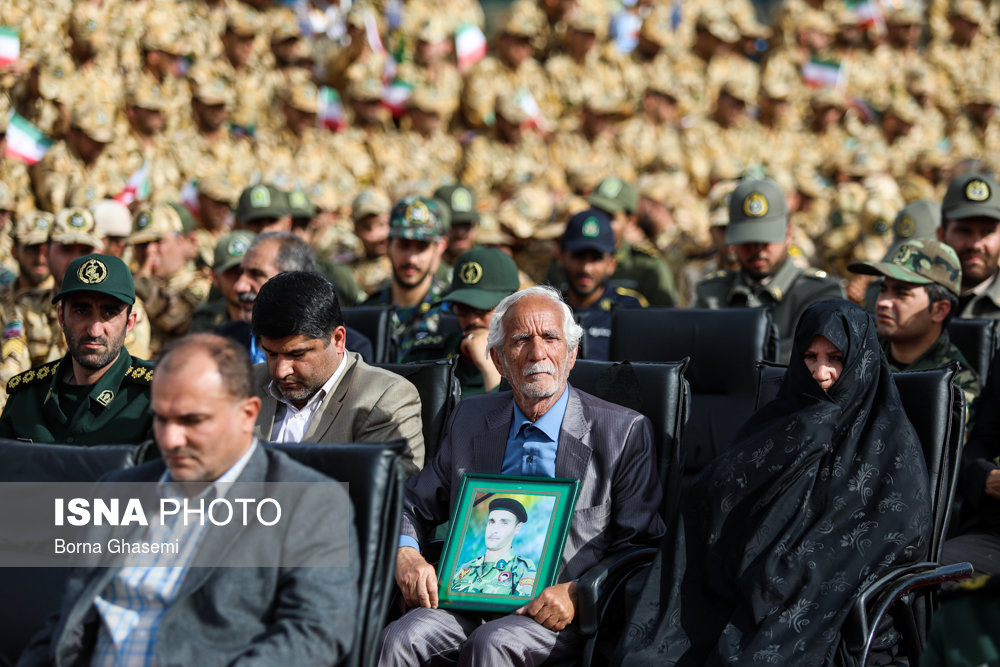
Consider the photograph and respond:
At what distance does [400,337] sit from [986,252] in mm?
2892

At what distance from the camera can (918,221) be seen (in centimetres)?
662

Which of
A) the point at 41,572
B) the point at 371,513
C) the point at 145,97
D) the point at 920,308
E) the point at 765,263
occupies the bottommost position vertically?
the point at 41,572

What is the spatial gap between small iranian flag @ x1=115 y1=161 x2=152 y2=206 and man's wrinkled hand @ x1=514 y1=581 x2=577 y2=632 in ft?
17.4

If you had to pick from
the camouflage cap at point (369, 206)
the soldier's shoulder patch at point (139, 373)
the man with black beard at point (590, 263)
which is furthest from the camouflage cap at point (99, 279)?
the camouflage cap at point (369, 206)

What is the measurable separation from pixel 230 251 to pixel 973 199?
371 cm

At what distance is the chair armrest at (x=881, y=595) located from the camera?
10.4ft

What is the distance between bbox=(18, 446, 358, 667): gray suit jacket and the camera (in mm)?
2693

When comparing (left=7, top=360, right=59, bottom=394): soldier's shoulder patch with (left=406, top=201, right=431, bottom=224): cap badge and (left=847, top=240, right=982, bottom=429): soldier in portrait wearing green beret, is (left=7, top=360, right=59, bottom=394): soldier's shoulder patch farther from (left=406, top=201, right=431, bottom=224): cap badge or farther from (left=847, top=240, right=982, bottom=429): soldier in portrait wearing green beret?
(left=847, top=240, right=982, bottom=429): soldier in portrait wearing green beret

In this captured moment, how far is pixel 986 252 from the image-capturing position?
5707 mm

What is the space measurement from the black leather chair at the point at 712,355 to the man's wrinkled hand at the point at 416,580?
5.45 ft

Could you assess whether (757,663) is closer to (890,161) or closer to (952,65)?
(890,161)

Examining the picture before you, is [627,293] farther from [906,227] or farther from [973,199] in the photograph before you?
[973,199]

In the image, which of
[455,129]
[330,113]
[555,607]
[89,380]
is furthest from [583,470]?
[455,129]

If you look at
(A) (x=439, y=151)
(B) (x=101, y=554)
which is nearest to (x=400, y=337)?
(B) (x=101, y=554)
